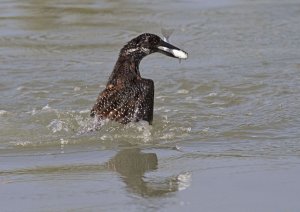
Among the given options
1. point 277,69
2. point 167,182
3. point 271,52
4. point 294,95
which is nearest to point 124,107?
point 167,182

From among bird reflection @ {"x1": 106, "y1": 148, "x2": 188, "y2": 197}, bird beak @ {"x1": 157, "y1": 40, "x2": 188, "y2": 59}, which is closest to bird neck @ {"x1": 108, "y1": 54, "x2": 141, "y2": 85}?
bird beak @ {"x1": 157, "y1": 40, "x2": 188, "y2": 59}

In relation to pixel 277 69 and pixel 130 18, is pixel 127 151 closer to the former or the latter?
pixel 277 69

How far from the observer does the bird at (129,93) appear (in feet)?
23.0

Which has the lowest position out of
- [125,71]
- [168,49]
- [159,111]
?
[159,111]

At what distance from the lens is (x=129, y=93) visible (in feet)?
23.0

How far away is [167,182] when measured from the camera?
224 inches

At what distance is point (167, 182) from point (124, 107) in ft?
4.67

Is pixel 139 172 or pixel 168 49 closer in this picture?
pixel 139 172

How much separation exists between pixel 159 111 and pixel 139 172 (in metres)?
2.33

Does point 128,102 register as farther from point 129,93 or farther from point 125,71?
point 125,71

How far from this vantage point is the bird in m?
7.01

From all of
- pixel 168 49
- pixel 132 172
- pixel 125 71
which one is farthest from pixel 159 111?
pixel 132 172

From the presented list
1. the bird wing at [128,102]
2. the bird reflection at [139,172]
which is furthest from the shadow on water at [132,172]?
the bird wing at [128,102]

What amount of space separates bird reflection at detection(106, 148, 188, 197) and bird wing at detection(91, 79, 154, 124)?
0.41 meters
